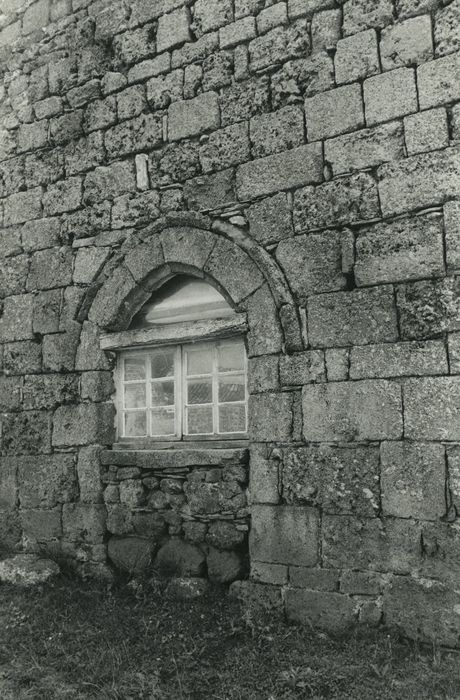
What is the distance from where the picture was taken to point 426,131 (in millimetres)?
4418

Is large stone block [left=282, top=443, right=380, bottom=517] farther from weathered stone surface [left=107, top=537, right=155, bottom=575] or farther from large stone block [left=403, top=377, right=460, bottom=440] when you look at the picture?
weathered stone surface [left=107, top=537, right=155, bottom=575]

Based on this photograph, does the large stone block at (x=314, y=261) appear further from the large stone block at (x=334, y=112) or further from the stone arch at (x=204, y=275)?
the large stone block at (x=334, y=112)

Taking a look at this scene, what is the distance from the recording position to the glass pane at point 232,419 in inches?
205

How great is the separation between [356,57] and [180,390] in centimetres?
283

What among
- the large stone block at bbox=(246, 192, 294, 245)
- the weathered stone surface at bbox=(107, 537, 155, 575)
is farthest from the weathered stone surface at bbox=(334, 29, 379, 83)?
the weathered stone surface at bbox=(107, 537, 155, 575)

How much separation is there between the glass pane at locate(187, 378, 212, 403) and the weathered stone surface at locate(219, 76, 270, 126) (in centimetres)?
206

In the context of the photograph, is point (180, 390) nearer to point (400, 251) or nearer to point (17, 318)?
point (17, 318)

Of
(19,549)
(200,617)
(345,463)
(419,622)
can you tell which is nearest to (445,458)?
(345,463)

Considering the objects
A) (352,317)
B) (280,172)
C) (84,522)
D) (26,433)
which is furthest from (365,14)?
(84,522)

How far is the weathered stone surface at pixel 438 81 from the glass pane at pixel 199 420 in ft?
8.98

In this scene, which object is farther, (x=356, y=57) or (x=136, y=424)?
(x=136, y=424)

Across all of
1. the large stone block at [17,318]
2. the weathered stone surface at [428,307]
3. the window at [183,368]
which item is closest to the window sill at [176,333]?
the window at [183,368]

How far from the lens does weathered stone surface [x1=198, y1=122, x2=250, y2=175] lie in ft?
17.0

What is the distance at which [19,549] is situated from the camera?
5.91 meters
